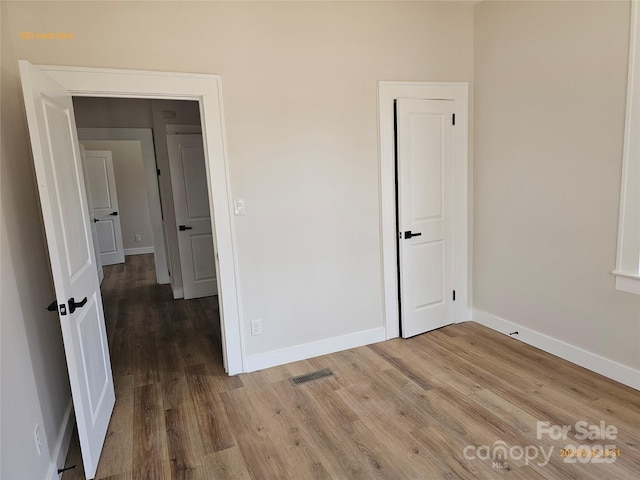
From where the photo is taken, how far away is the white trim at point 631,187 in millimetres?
2418

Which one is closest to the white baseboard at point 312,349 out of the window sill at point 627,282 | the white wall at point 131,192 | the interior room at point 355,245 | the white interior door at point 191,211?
the interior room at point 355,245

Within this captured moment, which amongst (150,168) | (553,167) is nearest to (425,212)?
(553,167)

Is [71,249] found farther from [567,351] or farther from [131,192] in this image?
[131,192]

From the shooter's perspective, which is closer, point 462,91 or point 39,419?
point 39,419

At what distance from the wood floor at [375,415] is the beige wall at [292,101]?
0.49 meters

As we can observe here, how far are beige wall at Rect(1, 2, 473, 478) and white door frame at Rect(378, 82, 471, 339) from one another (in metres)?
0.08

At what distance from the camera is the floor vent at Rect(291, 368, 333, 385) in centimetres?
296

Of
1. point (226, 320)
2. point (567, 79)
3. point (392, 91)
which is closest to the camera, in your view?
point (567, 79)

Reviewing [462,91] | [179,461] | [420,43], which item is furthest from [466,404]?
[420,43]

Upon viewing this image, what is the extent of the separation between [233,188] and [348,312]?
1412mm

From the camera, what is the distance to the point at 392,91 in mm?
3270

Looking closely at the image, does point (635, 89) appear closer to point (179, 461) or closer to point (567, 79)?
point (567, 79)

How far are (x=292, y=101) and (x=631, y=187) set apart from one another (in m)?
2.30

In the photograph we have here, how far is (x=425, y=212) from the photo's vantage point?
356 centimetres
